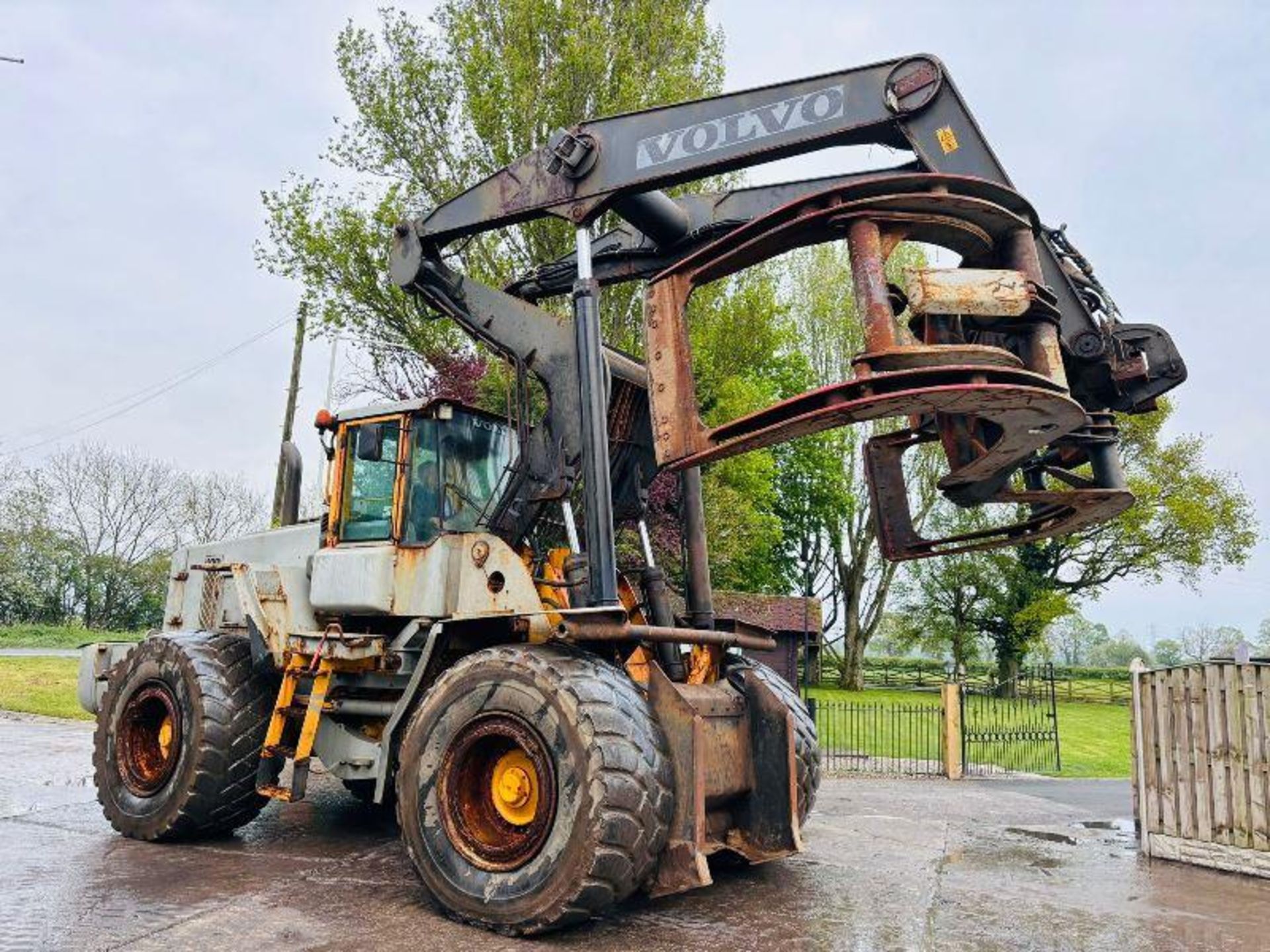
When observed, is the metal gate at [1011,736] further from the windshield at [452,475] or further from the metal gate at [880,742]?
the windshield at [452,475]

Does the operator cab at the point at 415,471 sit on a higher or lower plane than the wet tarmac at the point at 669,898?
higher

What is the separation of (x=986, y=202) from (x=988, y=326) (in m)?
0.59

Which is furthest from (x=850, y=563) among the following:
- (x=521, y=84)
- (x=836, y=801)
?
(x=836, y=801)

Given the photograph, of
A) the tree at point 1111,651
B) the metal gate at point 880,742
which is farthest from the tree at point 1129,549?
the tree at point 1111,651

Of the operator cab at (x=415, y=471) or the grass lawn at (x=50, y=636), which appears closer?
the operator cab at (x=415, y=471)

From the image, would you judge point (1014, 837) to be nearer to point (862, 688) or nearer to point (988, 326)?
point (988, 326)

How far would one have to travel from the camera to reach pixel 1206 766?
7.93 m

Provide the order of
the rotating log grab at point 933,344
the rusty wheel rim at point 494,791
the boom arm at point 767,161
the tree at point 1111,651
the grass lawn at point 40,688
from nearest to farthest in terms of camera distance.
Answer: the rotating log grab at point 933,344 → the rusty wheel rim at point 494,791 → the boom arm at point 767,161 → the grass lawn at point 40,688 → the tree at point 1111,651

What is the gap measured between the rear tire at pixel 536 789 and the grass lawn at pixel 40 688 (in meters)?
11.5

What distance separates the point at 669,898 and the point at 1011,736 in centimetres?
1182

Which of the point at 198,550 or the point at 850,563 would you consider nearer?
the point at 198,550

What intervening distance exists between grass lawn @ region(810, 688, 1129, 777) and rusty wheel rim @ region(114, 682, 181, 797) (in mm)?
11630

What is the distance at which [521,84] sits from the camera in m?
17.7

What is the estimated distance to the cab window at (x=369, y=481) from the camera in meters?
6.70
